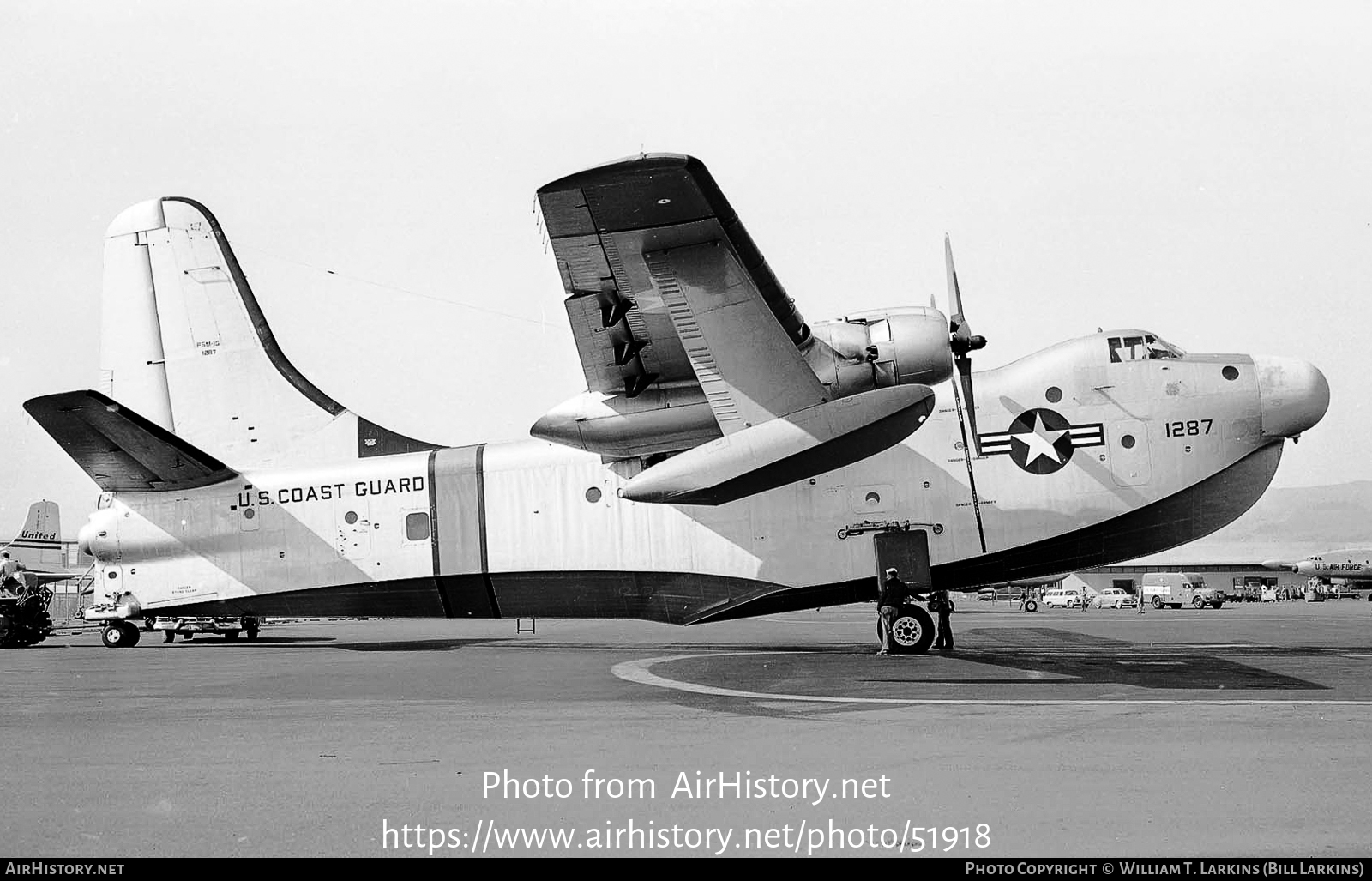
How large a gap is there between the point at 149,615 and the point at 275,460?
3.46 meters

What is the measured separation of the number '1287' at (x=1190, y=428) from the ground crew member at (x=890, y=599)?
466 cm

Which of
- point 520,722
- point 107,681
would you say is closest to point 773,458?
point 520,722

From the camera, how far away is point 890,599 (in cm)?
1627

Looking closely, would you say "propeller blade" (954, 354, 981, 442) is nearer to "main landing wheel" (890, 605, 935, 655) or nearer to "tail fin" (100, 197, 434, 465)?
"main landing wheel" (890, 605, 935, 655)

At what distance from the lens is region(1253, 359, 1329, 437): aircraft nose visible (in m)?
15.9

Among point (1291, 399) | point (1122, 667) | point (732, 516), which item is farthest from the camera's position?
point (732, 516)

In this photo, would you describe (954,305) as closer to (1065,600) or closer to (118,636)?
(118,636)

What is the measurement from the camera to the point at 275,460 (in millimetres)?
19891

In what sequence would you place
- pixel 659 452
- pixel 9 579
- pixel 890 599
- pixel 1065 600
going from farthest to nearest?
pixel 1065 600
pixel 9 579
pixel 659 452
pixel 890 599

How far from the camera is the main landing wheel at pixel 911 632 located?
16406 mm

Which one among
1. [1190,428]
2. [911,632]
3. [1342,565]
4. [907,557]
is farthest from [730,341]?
[1342,565]

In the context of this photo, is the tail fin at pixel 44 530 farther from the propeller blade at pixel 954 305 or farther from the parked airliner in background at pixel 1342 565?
the parked airliner in background at pixel 1342 565

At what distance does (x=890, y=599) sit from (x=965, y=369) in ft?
11.9

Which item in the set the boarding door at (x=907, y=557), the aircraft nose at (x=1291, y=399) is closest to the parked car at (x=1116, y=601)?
the aircraft nose at (x=1291, y=399)
